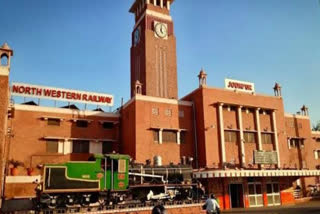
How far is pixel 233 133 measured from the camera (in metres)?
35.8

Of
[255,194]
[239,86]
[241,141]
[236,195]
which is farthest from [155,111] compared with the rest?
[255,194]

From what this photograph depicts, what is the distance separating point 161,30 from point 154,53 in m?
5.35

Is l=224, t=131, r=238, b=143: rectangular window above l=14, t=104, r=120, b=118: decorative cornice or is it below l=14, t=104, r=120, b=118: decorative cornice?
below

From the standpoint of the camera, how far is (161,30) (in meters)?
53.2

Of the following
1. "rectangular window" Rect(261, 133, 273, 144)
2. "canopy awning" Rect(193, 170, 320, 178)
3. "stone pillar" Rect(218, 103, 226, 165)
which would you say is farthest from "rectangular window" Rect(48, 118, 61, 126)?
"rectangular window" Rect(261, 133, 273, 144)

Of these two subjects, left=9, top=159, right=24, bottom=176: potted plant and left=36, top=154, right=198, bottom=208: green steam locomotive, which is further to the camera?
left=9, top=159, right=24, bottom=176: potted plant

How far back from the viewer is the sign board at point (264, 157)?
32344mm

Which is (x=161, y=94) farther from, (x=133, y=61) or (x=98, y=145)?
(x=98, y=145)

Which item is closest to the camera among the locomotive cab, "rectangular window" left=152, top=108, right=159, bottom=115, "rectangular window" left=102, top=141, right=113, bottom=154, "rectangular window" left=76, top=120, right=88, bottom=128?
the locomotive cab

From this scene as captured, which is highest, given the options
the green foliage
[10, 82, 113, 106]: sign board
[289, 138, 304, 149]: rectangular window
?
[10, 82, 113, 106]: sign board

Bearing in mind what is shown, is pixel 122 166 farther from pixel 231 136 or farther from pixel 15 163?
pixel 231 136

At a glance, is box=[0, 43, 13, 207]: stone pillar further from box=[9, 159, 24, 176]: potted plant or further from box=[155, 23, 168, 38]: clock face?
box=[155, 23, 168, 38]: clock face

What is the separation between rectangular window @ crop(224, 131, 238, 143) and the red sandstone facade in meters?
0.12

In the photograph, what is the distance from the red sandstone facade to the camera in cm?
3045
